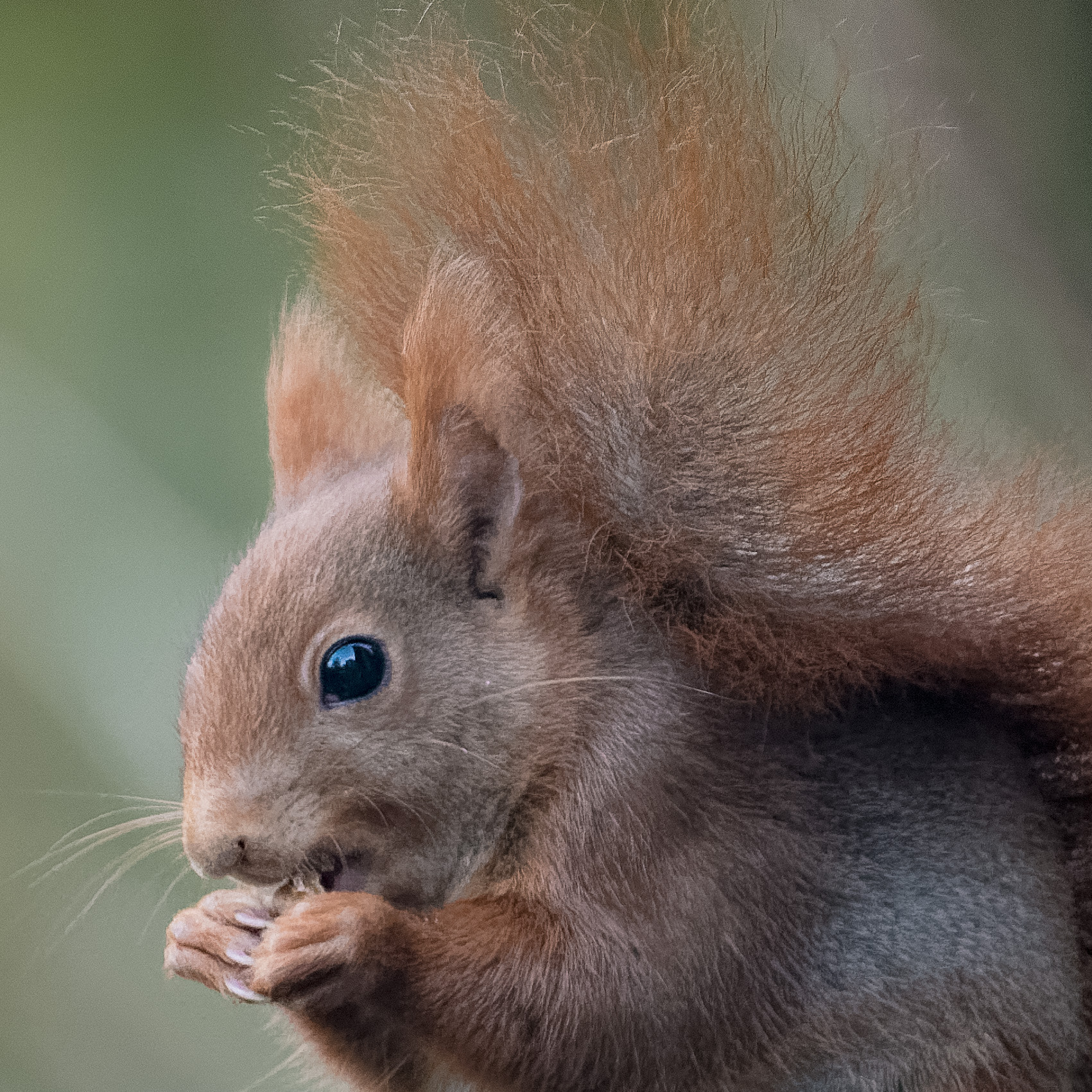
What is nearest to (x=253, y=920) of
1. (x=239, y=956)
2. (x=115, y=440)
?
(x=239, y=956)

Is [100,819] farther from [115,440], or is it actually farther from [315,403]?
[115,440]

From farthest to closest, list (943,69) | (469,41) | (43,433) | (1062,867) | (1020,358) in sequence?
(43,433) → (1020,358) → (943,69) → (469,41) → (1062,867)

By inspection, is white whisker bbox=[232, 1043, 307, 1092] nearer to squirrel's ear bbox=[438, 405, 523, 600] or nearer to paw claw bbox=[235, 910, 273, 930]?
paw claw bbox=[235, 910, 273, 930]

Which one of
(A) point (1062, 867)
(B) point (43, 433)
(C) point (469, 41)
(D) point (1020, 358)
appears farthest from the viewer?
(B) point (43, 433)

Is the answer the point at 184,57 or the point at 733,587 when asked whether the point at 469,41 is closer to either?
the point at 733,587

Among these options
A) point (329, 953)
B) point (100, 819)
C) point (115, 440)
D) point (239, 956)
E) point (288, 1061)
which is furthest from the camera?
point (115, 440)

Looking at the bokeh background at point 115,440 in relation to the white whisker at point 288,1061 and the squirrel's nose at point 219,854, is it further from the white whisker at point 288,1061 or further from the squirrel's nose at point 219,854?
the squirrel's nose at point 219,854

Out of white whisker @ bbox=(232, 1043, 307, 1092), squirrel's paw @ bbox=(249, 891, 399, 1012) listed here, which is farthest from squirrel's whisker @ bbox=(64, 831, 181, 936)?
white whisker @ bbox=(232, 1043, 307, 1092)

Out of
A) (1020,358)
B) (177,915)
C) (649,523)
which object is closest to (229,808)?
(177,915)
